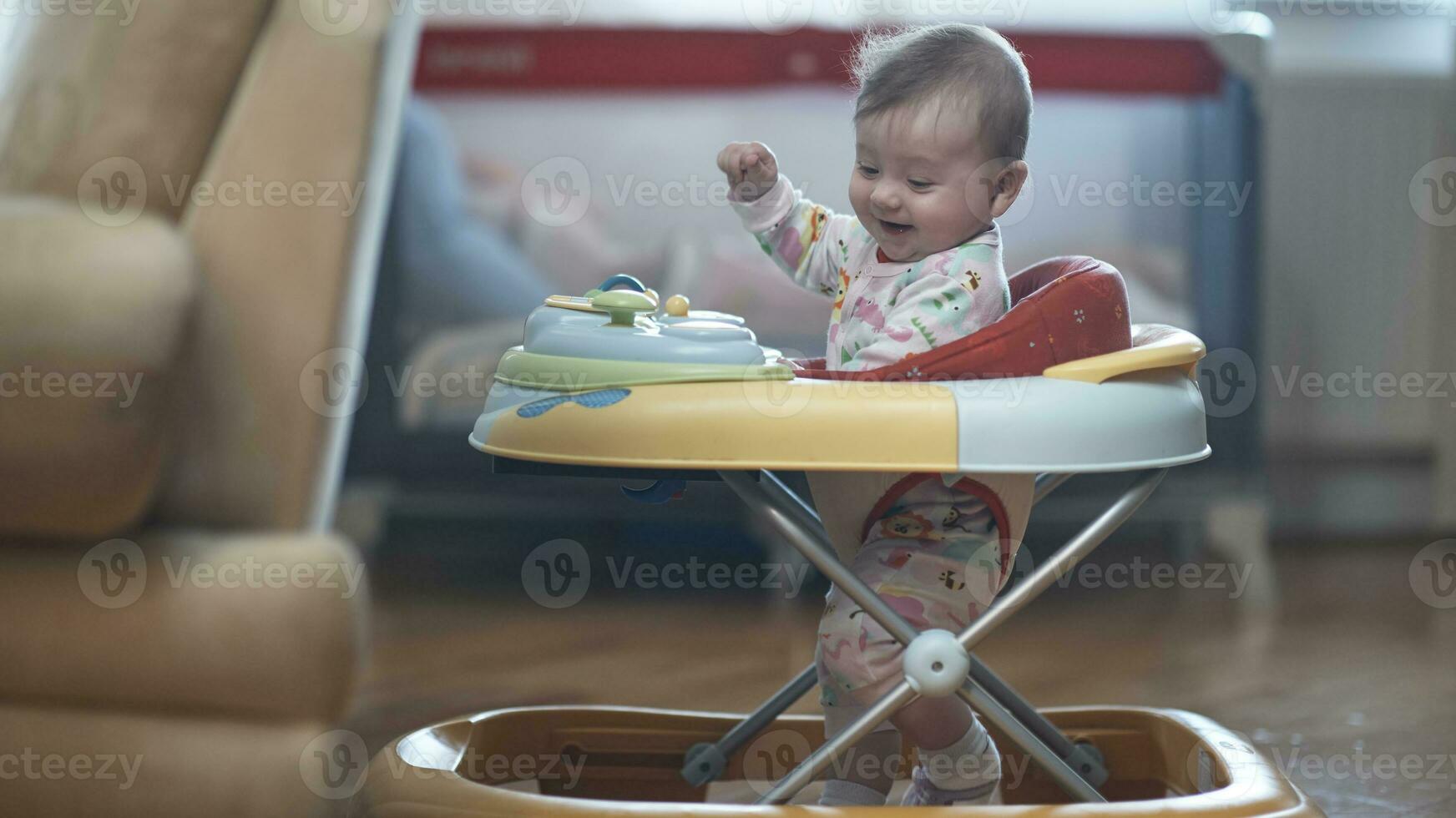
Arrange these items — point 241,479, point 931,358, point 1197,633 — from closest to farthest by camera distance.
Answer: point 931,358 → point 241,479 → point 1197,633

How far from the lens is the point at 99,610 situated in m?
0.84

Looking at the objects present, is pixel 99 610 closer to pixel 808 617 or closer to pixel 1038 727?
pixel 1038 727

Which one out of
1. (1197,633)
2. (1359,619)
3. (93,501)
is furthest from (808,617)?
(93,501)

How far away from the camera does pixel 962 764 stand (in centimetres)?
82

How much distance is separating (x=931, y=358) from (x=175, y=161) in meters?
0.55
